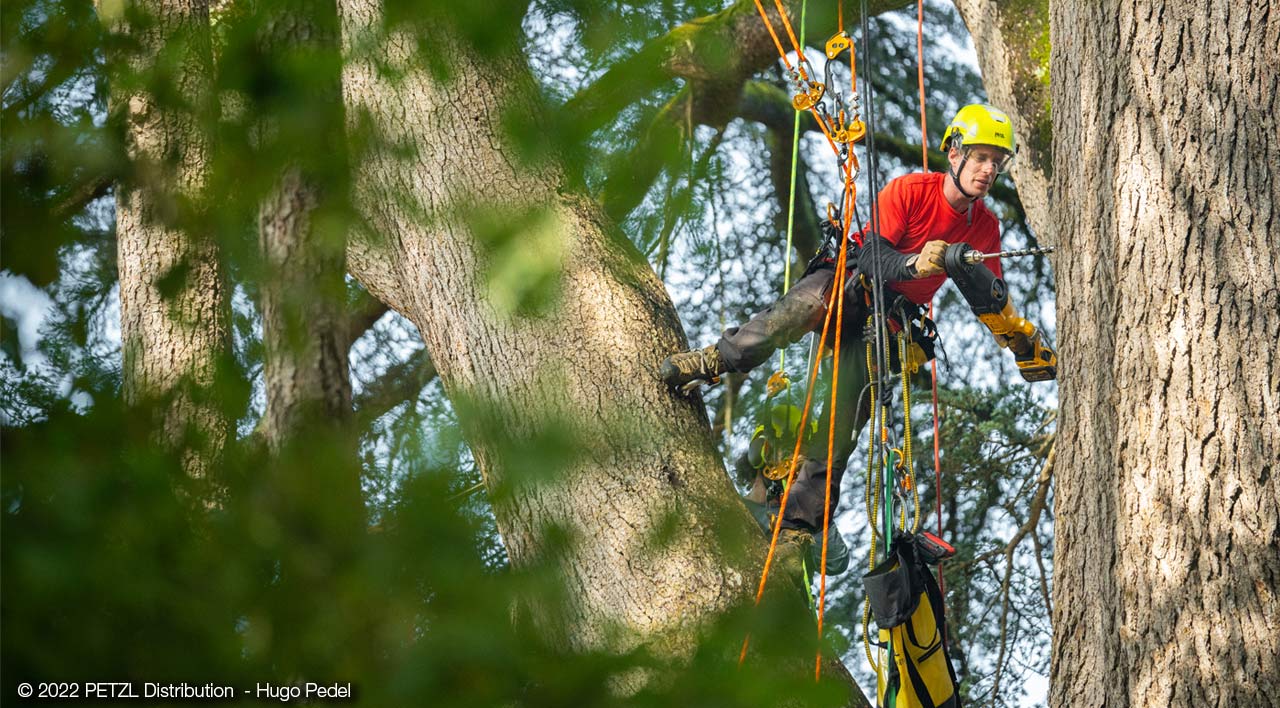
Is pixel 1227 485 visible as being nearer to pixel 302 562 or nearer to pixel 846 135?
pixel 846 135

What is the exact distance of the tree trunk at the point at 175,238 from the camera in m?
0.79

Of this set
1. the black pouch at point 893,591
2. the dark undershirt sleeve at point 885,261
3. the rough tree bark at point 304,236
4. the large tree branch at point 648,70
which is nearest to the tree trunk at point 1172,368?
the black pouch at point 893,591

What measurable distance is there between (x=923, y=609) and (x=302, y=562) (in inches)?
115

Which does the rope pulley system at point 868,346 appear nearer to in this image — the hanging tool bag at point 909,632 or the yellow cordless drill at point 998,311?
the hanging tool bag at point 909,632

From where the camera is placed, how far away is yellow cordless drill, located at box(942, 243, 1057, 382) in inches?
156

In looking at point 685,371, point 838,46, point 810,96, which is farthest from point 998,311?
point 685,371

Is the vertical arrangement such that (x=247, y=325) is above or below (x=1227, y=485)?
below

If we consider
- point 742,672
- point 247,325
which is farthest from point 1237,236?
point 247,325

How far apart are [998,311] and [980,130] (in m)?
0.63

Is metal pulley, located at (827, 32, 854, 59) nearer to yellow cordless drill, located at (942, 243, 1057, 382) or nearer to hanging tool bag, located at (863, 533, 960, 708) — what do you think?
yellow cordless drill, located at (942, 243, 1057, 382)

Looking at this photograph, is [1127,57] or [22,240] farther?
[1127,57]

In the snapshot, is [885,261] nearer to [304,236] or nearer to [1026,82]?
[1026,82]

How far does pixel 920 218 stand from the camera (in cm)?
435

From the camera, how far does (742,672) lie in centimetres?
84
